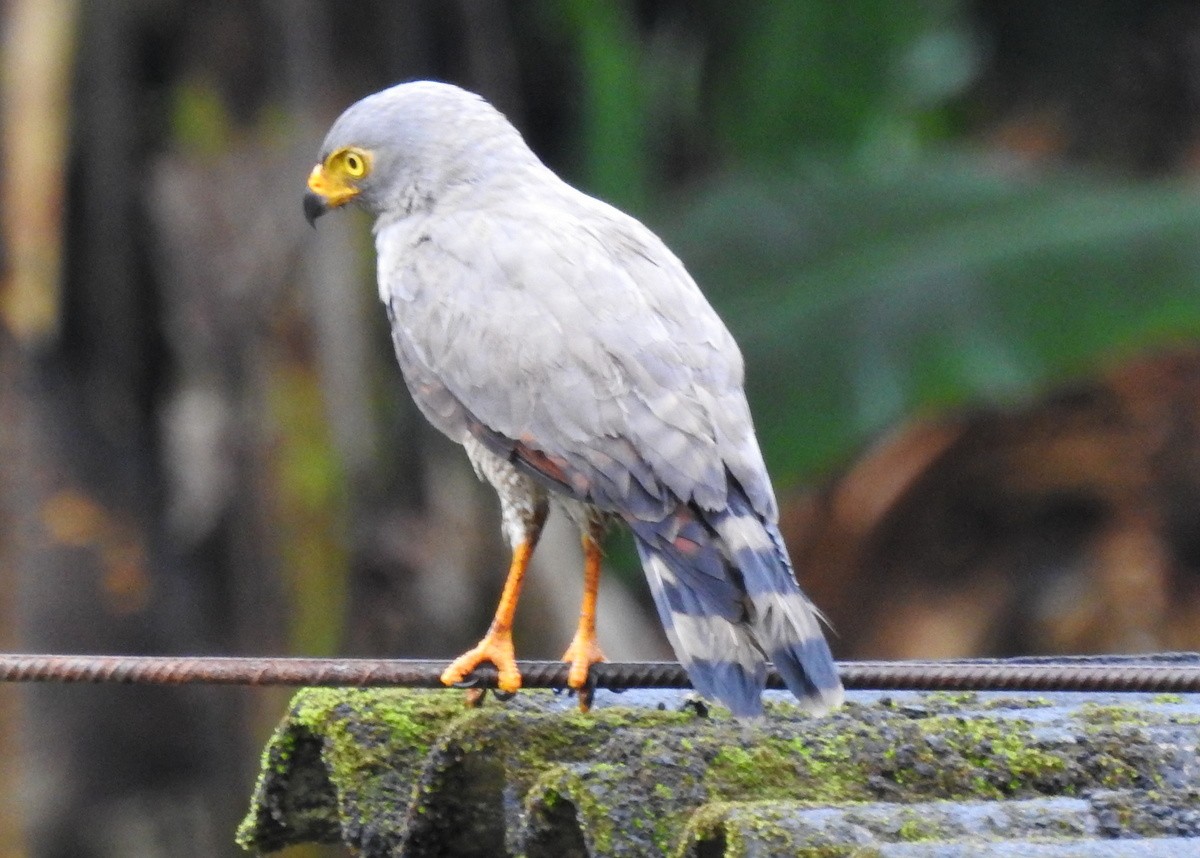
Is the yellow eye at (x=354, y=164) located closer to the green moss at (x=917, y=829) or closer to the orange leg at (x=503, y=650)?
the orange leg at (x=503, y=650)

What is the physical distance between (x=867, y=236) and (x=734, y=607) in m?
5.74

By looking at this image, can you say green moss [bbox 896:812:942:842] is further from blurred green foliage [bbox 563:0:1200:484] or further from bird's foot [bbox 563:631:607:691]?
blurred green foliage [bbox 563:0:1200:484]

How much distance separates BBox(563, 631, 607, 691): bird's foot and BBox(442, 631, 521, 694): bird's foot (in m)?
0.12

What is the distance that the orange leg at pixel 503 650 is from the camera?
3.49 m

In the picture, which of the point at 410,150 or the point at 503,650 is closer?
the point at 503,650

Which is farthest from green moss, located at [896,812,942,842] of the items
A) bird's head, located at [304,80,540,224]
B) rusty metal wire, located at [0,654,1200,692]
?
bird's head, located at [304,80,540,224]

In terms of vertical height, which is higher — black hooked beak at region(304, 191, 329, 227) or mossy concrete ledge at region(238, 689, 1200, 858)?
black hooked beak at region(304, 191, 329, 227)

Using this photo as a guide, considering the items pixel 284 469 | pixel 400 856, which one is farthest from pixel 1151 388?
pixel 400 856

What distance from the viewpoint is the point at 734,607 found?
10.7ft

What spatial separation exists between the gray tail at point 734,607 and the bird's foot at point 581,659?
0.18 m

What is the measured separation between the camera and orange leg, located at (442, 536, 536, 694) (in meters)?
3.49

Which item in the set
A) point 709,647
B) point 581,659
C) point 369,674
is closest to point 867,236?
point 581,659

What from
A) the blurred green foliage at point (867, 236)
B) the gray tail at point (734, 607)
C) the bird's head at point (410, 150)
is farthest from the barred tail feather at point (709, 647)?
the blurred green foliage at point (867, 236)

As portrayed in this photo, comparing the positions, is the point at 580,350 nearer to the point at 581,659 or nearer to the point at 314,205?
the point at 581,659
